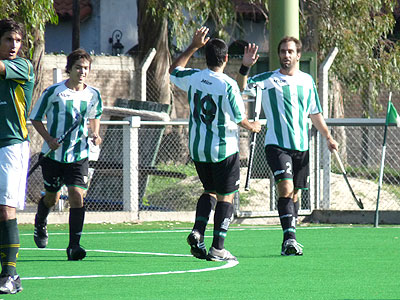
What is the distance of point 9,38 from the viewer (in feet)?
25.5

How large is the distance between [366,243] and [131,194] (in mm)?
4487

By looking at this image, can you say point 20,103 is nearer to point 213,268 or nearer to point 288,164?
point 213,268

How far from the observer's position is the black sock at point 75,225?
34.0 ft

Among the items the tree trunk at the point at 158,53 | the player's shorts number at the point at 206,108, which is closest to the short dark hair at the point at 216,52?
the player's shorts number at the point at 206,108

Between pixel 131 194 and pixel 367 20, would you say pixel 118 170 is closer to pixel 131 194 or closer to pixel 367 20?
pixel 131 194

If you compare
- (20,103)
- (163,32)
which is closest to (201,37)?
(20,103)

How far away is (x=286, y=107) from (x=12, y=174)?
398 cm

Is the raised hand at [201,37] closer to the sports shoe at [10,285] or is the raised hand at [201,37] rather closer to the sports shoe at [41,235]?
the sports shoe at [41,235]

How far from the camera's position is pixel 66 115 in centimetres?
1080

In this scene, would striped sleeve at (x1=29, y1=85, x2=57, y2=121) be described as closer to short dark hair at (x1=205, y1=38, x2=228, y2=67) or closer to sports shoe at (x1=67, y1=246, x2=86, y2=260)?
sports shoe at (x1=67, y1=246, x2=86, y2=260)

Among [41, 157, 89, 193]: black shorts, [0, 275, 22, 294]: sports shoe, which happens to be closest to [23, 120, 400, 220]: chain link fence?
[41, 157, 89, 193]: black shorts

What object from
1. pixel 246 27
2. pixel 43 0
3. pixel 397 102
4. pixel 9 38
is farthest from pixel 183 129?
pixel 246 27

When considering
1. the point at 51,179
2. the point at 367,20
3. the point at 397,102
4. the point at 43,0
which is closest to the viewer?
the point at 51,179

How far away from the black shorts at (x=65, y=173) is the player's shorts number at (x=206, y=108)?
1.36 m
